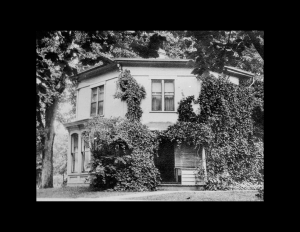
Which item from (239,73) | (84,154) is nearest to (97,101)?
(84,154)

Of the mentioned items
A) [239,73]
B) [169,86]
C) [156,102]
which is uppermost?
[239,73]

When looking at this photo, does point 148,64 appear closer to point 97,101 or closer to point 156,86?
point 156,86

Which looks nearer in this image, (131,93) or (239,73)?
(131,93)

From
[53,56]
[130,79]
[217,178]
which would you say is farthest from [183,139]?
[53,56]

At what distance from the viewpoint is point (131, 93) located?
30.3 ft

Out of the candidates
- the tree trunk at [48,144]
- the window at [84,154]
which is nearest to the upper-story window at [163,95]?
the window at [84,154]

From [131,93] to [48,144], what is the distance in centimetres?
296

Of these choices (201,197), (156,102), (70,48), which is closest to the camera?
(70,48)

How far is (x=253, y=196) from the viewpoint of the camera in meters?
6.55

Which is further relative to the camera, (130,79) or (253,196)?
(130,79)

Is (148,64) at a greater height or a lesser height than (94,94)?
greater

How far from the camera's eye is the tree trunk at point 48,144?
683cm
